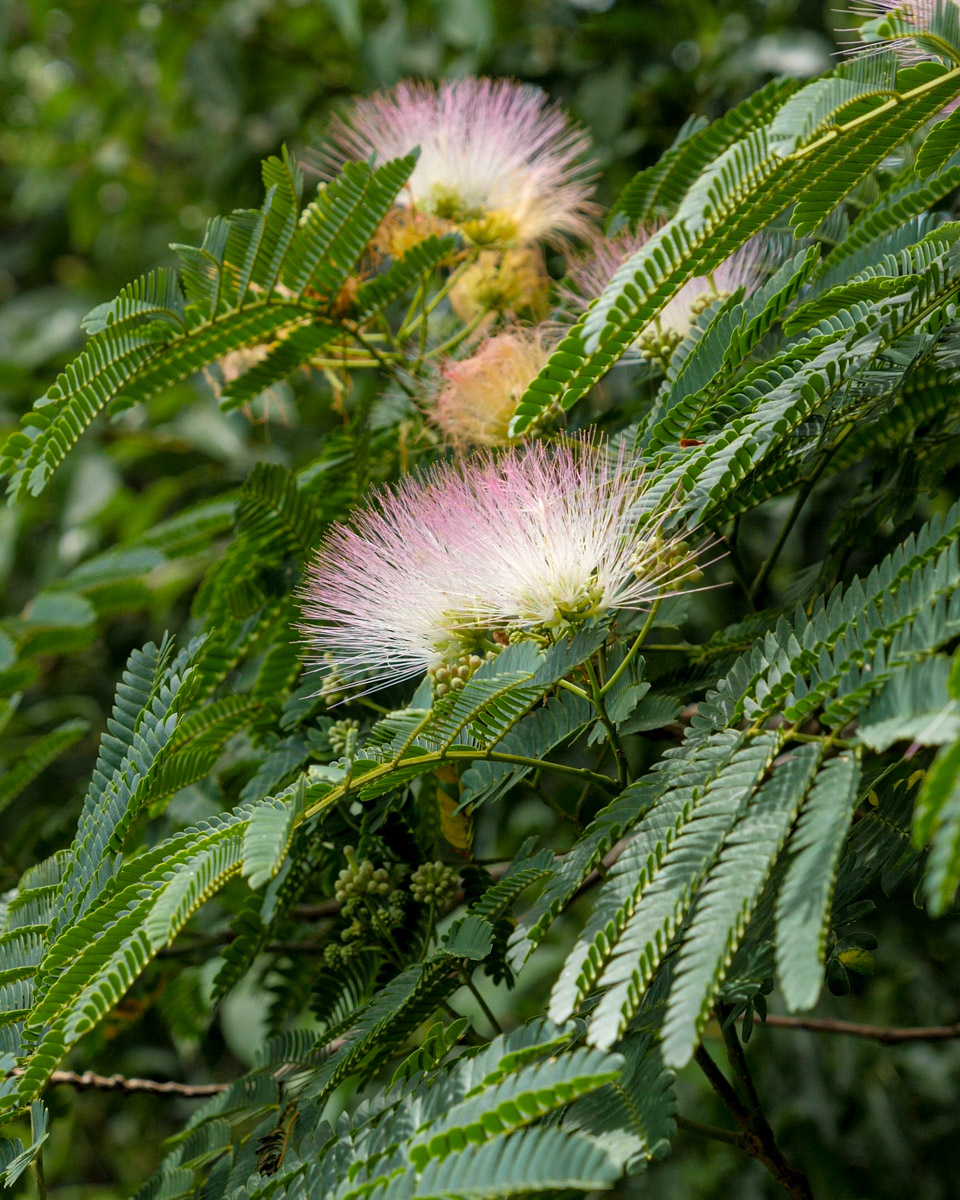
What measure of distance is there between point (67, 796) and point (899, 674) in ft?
8.94

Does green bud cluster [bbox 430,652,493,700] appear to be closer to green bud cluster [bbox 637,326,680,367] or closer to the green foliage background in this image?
green bud cluster [bbox 637,326,680,367]

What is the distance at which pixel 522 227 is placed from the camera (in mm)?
1959

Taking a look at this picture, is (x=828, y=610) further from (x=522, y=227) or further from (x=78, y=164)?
(x=78, y=164)

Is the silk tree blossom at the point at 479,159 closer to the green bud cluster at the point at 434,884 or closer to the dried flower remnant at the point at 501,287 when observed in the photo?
the dried flower remnant at the point at 501,287

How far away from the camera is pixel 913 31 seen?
1.28m

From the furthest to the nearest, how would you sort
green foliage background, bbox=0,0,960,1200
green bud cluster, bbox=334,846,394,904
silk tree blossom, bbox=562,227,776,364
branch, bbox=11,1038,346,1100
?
1. green foliage background, bbox=0,0,960,1200
2. branch, bbox=11,1038,346,1100
3. silk tree blossom, bbox=562,227,776,364
4. green bud cluster, bbox=334,846,394,904

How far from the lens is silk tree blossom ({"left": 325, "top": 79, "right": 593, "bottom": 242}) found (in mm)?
1910

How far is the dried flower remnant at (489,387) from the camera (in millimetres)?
1627

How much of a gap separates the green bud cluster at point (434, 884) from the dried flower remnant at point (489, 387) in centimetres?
58

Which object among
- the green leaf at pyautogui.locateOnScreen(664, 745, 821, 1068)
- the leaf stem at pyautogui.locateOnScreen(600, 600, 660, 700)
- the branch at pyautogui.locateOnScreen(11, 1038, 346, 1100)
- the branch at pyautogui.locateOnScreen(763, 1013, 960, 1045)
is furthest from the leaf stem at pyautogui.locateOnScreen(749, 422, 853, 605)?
the branch at pyautogui.locateOnScreen(11, 1038, 346, 1100)

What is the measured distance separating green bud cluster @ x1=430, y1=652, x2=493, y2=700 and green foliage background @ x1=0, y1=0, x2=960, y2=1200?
2.37 feet

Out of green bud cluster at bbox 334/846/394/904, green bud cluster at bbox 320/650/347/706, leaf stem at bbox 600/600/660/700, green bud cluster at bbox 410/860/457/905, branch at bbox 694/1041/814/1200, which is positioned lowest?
branch at bbox 694/1041/814/1200

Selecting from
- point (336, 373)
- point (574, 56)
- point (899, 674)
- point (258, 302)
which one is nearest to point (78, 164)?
point (574, 56)

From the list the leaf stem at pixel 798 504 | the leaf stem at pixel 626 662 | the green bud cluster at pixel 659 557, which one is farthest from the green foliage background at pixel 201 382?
the leaf stem at pixel 626 662
